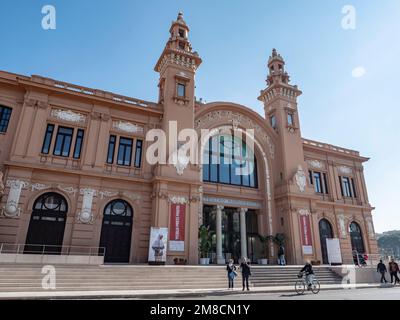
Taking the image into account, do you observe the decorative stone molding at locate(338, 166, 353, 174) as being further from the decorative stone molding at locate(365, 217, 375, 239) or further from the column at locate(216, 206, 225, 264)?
the column at locate(216, 206, 225, 264)

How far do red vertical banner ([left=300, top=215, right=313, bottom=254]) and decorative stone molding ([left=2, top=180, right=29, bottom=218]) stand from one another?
73.3 feet

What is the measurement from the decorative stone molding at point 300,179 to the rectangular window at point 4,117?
79.2ft

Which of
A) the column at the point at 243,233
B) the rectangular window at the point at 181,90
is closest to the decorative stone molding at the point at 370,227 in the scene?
the column at the point at 243,233

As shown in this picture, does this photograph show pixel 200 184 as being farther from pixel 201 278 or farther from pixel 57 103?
pixel 57 103

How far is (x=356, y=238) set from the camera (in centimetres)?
2889

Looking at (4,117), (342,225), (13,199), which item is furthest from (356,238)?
(4,117)

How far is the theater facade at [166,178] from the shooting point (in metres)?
18.0

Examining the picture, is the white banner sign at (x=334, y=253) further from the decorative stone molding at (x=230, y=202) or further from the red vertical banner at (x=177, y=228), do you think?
the red vertical banner at (x=177, y=228)

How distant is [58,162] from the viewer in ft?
62.4

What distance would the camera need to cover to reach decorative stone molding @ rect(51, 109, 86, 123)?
1991 cm

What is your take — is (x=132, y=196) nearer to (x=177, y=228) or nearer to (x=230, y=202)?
(x=177, y=228)

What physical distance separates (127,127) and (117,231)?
8266 mm

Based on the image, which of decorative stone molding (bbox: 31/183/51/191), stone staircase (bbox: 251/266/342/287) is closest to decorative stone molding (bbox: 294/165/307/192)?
stone staircase (bbox: 251/266/342/287)
